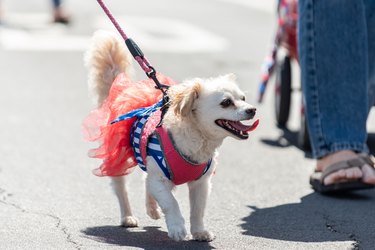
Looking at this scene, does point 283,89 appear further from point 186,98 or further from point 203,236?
point 186,98

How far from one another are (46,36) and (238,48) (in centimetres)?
280

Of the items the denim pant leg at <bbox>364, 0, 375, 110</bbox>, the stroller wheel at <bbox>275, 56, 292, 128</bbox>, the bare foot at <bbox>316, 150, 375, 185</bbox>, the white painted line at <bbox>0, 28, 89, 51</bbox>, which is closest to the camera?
the bare foot at <bbox>316, 150, 375, 185</bbox>

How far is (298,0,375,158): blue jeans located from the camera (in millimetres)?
6652

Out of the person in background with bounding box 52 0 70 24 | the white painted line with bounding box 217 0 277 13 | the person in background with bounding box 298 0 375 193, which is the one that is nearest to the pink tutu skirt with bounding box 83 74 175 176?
the person in background with bounding box 298 0 375 193

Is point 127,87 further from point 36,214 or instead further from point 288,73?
point 288,73

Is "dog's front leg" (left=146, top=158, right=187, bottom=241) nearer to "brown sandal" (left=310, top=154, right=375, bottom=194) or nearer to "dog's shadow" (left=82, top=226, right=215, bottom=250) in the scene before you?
"dog's shadow" (left=82, top=226, right=215, bottom=250)

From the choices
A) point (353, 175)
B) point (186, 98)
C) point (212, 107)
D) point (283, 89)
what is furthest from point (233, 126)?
point (283, 89)

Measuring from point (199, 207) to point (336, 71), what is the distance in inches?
65.6

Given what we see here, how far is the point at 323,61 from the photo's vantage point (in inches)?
264

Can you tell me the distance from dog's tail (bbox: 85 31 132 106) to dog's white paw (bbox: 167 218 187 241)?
1.21m

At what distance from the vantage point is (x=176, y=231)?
17.0 ft

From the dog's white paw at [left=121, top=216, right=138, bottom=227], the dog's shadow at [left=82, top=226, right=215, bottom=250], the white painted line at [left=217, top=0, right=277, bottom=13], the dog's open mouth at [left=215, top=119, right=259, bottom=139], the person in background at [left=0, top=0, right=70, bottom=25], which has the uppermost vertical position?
the dog's open mouth at [left=215, top=119, right=259, bottom=139]

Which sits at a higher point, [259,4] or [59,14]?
[59,14]

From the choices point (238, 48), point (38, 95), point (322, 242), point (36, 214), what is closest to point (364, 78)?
point (322, 242)
